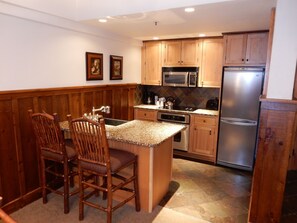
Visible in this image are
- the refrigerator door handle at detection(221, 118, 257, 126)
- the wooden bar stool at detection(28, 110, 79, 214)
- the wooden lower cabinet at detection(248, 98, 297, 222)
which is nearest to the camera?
the wooden lower cabinet at detection(248, 98, 297, 222)

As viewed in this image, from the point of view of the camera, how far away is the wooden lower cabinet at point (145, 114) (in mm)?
4602

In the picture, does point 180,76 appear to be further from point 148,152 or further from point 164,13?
point 148,152

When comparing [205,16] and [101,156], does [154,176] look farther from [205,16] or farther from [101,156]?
[205,16]

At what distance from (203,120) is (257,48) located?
1.51 m

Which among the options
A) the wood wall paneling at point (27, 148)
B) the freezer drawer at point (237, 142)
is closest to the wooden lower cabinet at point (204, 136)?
the freezer drawer at point (237, 142)

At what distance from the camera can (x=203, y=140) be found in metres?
4.18

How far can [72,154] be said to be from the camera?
2564 millimetres

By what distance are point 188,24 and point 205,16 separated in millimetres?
471

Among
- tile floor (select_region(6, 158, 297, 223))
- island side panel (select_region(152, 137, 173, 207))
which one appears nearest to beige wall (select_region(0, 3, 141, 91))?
tile floor (select_region(6, 158, 297, 223))

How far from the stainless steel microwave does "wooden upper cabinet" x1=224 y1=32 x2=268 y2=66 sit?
0.72m

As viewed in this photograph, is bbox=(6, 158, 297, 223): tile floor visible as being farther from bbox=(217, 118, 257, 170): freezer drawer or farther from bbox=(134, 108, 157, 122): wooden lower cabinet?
bbox=(134, 108, 157, 122): wooden lower cabinet

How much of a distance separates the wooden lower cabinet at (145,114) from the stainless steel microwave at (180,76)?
0.67m

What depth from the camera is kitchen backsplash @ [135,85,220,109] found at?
4.60 m

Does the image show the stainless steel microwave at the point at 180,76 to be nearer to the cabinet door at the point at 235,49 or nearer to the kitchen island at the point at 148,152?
the cabinet door at the point at 235,49
